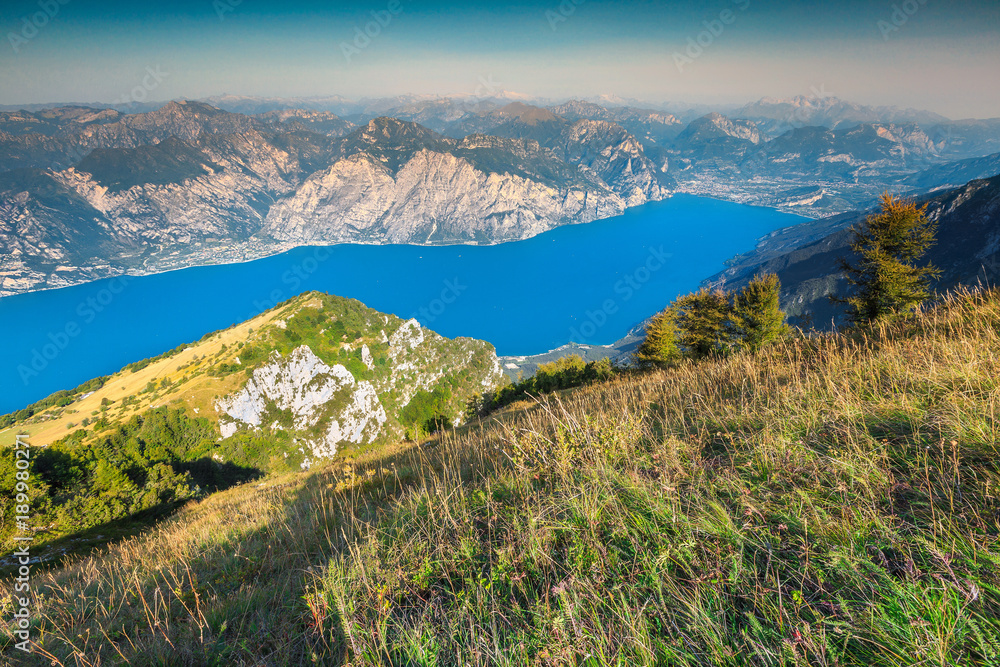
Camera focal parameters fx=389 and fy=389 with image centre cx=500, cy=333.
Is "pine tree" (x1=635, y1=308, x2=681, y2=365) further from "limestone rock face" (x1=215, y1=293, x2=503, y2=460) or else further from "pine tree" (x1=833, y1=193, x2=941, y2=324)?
"limestone rock face" (x1=215, y1=293, x2=503, y2=460)

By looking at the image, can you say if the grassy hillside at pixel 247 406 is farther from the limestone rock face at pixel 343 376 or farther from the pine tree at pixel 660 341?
the pine tree at pixel 660 341

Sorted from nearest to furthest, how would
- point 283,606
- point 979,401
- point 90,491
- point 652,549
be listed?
point 652,549 → point 283,606 → point 979,401 → point 90,491

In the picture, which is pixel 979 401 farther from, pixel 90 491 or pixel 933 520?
pixel 90 491

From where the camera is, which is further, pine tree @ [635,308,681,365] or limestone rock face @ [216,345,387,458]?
Answer: limestone rock face @ [216,345,387,458]

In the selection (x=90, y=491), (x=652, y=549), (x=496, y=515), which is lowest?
(x=90, y=491)

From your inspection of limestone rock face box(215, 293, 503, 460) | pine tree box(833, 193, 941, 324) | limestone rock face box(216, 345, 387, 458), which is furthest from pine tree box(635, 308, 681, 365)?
limestone rock face box(216, 345, 387, 458)

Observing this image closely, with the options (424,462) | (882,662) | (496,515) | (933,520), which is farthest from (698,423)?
(424,462)
